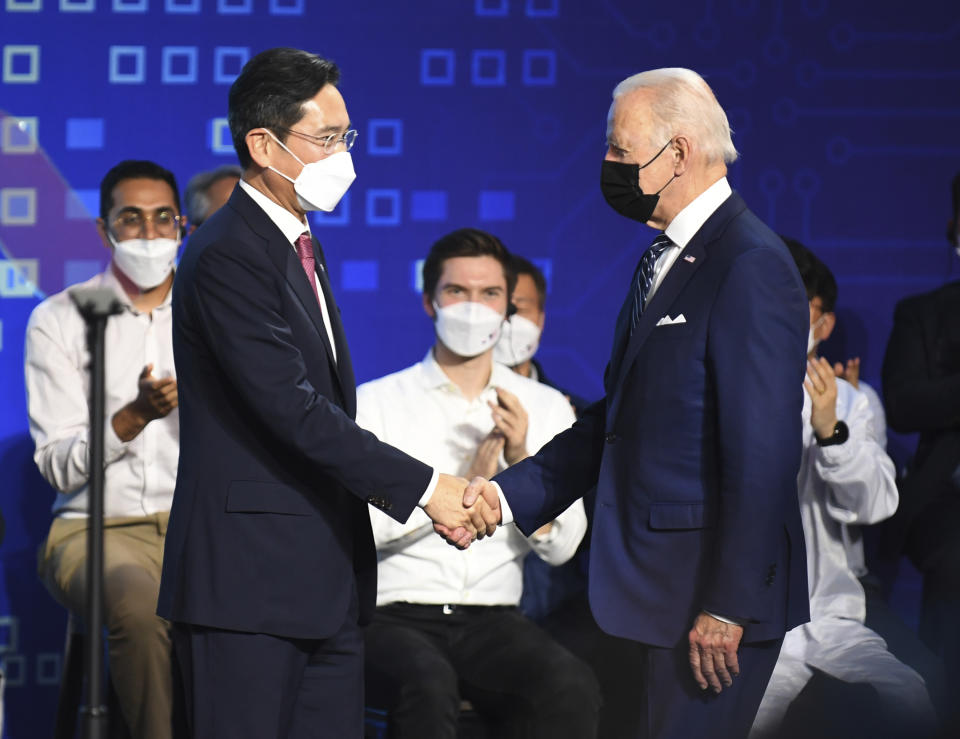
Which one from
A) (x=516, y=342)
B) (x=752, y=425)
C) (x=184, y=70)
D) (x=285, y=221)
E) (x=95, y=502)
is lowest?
(x=95, y=502)

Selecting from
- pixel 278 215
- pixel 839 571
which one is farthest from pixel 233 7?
pixel 839 571

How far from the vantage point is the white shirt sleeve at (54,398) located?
3332 millimetres

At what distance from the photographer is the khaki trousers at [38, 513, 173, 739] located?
3062 millimetres

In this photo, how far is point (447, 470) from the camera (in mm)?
3375

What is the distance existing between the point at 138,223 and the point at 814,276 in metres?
1.93

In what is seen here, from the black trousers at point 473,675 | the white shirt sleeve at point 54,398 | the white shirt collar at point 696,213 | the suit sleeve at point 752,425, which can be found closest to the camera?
the suit sleeve at point 752,425

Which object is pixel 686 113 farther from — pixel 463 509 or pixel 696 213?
pixel 463 509

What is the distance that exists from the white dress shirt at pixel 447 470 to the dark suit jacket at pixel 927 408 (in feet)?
3.30

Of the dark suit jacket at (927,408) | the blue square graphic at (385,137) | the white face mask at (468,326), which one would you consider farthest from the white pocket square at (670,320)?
the blue square graphic at (385,137)

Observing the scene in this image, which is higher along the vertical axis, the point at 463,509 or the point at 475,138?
the point at 475,138

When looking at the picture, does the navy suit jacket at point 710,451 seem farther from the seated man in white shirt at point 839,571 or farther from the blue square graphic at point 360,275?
the blue square graphic at point 360,275

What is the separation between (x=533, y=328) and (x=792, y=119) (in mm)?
1187

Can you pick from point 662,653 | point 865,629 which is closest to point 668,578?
point 662,653

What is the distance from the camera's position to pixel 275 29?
4105mm
